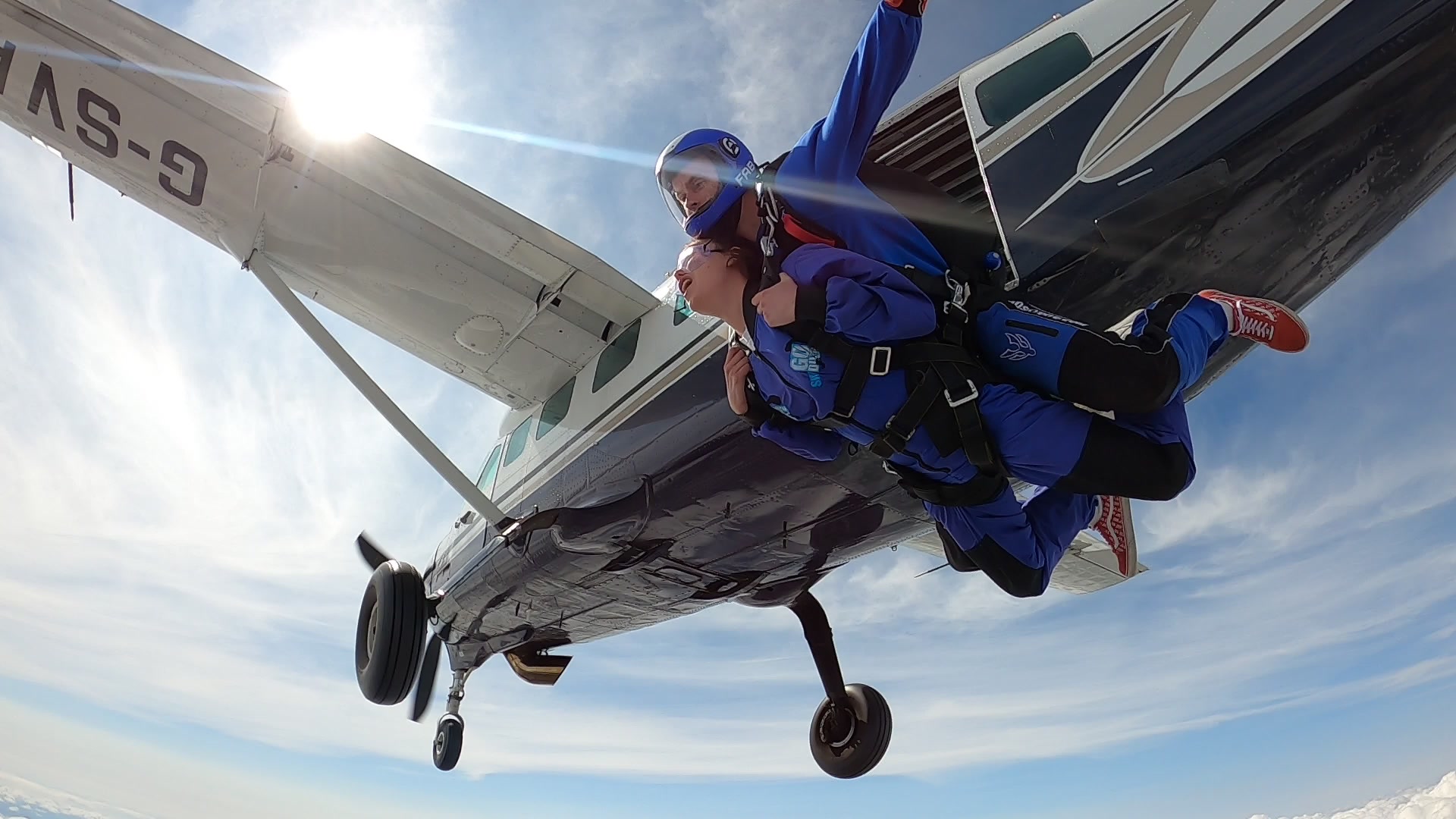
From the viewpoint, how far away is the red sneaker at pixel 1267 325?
7.73 ft

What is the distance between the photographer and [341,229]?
5.13 meters

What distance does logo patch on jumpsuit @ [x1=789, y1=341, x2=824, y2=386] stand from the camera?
97.1 inches

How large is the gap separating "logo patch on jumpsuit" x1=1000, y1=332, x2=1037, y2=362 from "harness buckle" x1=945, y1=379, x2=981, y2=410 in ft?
0.59

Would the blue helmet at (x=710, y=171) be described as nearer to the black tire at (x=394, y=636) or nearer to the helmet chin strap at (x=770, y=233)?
the helmet chin strap at (x=770, y=233)

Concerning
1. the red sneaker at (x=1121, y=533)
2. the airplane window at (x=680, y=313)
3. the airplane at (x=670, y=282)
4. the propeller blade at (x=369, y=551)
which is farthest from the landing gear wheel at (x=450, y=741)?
the red sneaker at (x=1121, y=533)

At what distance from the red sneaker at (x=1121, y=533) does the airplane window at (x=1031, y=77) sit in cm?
306

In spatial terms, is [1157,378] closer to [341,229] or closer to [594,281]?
[594,281]

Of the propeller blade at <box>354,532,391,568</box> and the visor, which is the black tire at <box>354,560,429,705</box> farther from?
the visor

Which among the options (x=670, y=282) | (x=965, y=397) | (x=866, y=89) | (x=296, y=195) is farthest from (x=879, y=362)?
(x=296, y=195)

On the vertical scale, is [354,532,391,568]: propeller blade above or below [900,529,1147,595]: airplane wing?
above

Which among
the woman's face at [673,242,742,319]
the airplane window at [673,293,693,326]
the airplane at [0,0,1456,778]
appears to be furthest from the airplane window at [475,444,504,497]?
the woman's face at [673,242,742,319]

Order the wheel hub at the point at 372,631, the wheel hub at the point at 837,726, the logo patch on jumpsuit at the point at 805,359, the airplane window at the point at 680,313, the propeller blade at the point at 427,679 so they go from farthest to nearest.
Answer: the propeller blade at the point at 427,679 < the wheel hub at the point at 837,726 < the wheel hub at the point at 372,631 < the airplane window at the point at 680,313 < the logo patch on jumpsuit at the point at 805,359

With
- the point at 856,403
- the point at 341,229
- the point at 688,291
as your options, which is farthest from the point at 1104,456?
the point at 341,229

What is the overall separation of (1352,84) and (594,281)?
386 cm
